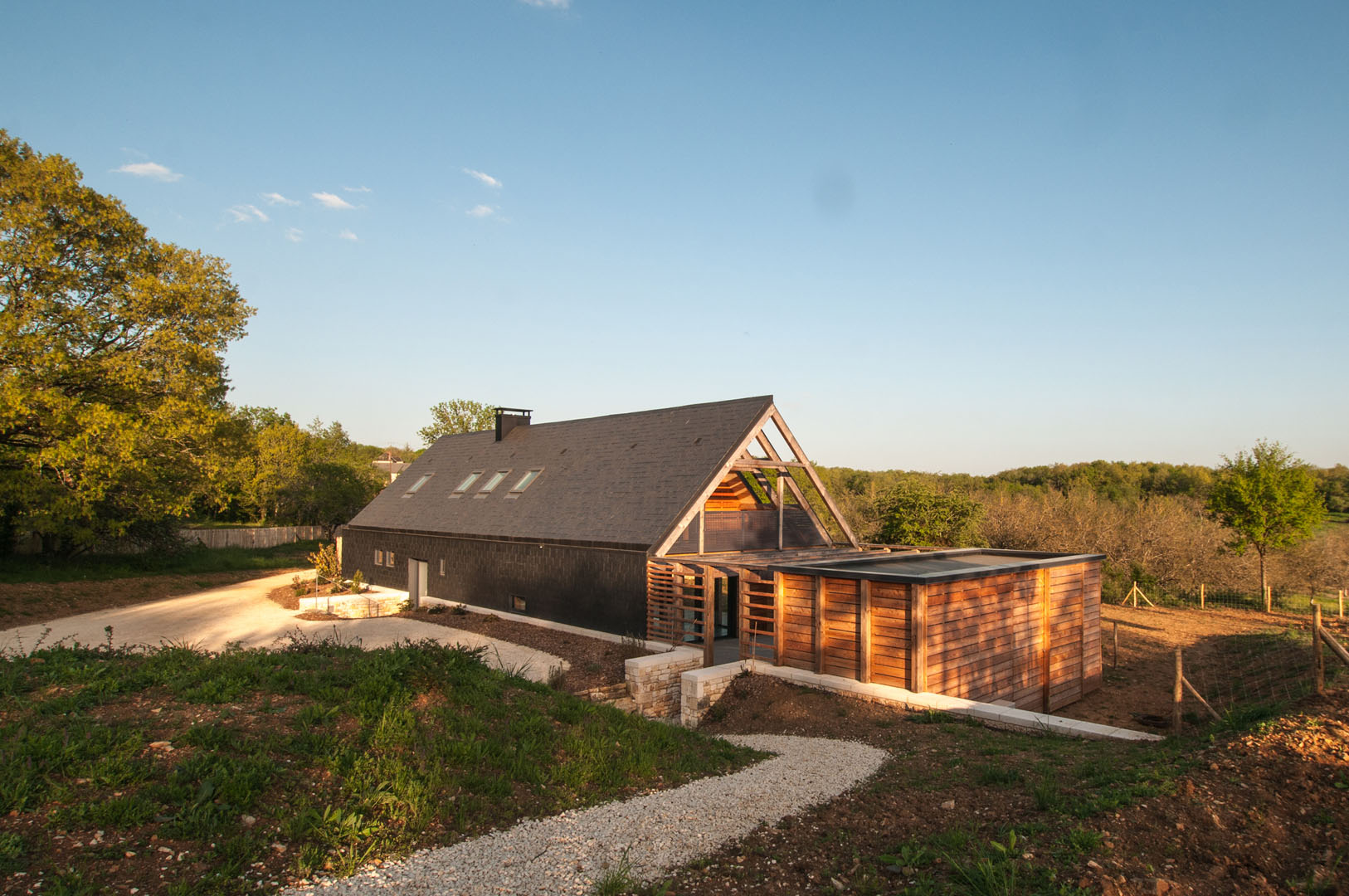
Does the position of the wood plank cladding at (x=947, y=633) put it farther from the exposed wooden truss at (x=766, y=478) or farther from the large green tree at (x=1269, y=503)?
the large green tree at (x=1269, y=503)

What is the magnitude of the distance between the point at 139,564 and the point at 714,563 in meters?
21.7

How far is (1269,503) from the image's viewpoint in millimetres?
21453

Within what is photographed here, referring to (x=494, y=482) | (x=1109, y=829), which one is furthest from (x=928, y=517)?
(x=1109, y=829)

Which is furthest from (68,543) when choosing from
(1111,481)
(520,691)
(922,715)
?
(1111,481)

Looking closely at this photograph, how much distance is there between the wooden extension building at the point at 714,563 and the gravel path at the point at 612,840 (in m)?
3.55

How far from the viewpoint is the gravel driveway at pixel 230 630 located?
42.9 ft

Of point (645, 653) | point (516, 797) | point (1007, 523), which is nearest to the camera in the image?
point (516, 797)

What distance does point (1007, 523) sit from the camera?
2647cm

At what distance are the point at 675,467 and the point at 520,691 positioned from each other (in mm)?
7929

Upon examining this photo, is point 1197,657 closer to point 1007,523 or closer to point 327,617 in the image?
point 1007,523

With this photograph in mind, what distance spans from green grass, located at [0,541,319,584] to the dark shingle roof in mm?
7456

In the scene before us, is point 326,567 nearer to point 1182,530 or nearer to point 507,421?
point 507,421

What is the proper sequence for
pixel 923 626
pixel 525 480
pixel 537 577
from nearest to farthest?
pixel 923 626
pixel 537 577
pixel 525 480

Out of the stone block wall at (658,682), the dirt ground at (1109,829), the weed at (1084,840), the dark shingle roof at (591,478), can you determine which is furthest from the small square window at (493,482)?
the weed at (1084,840)
